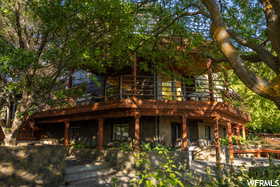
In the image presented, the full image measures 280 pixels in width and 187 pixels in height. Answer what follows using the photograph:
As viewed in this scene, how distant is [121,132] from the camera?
15.5 m

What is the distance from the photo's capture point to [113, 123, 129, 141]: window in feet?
50.3

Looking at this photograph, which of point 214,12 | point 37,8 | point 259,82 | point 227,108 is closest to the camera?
point 259,82

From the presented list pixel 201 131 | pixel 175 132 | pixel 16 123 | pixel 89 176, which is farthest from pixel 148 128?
pixel 16 123

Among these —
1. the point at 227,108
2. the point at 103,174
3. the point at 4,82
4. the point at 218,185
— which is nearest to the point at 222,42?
the point at 218,185

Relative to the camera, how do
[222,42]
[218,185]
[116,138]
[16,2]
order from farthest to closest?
1. [116,138]
2. [16,2]
3. [218,185]
4. [222,42]

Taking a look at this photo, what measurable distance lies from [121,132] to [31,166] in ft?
29.4

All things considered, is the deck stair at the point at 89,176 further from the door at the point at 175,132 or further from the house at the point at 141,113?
the door at the point at 175,132

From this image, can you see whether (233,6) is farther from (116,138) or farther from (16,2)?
(116,138)

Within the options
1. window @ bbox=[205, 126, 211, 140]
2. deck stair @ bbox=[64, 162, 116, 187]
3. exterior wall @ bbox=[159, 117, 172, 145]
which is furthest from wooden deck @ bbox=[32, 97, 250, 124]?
window @ bbox=[205, 126, 211, 140]

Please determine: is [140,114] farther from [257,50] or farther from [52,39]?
[257,50]

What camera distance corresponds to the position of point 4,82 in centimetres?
855

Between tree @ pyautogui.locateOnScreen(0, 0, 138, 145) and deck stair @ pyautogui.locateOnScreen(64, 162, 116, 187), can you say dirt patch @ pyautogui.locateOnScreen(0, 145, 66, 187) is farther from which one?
tree @ pyautogui.locateOnScreen(0, 0, 138, 145)

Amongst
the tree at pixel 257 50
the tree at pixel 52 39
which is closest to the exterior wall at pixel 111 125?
the tree at pixel 52 39

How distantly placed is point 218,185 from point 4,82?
8563mm
